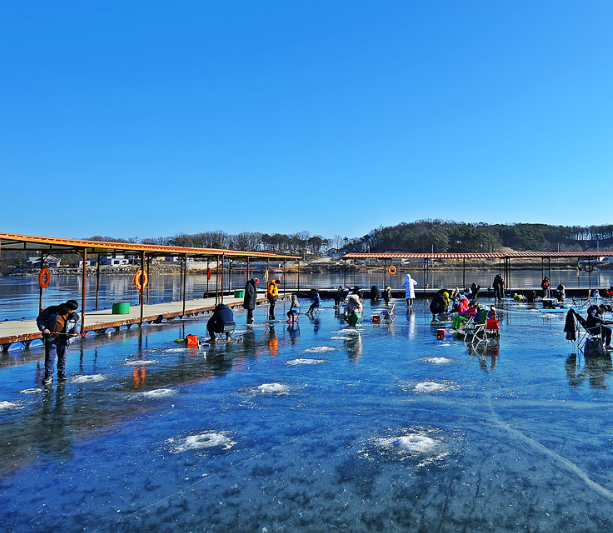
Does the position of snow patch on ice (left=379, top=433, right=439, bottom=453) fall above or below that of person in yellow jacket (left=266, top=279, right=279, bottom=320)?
below

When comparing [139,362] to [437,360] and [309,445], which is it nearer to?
[309,445]

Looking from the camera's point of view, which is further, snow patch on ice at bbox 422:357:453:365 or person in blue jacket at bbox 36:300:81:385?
snow patch on ice at bbox 422:357:453:365

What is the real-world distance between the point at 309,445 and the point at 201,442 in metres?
1.47

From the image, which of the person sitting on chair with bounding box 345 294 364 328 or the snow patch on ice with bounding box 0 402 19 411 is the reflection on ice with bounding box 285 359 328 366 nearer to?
the snow patch on ice with bounding box 0 402 19 411

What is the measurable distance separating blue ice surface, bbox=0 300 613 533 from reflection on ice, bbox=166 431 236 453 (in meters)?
0.03

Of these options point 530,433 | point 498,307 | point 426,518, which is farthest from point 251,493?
point 498,307

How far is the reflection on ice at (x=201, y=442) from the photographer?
621 cm

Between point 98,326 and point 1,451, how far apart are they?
1081 centimetres

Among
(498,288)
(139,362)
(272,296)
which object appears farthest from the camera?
(498,288)

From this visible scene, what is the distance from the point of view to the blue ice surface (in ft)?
15.2

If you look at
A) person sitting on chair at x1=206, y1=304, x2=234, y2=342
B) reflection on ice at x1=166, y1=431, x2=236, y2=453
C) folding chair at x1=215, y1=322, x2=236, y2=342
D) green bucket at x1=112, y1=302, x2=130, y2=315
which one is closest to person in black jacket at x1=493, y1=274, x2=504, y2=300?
folding chair at x1=215, y1=322, x2=236, y2=342

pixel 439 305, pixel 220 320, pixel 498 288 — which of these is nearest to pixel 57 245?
pixel 220 320

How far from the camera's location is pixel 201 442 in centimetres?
638

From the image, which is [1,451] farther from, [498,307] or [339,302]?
[498,307]
